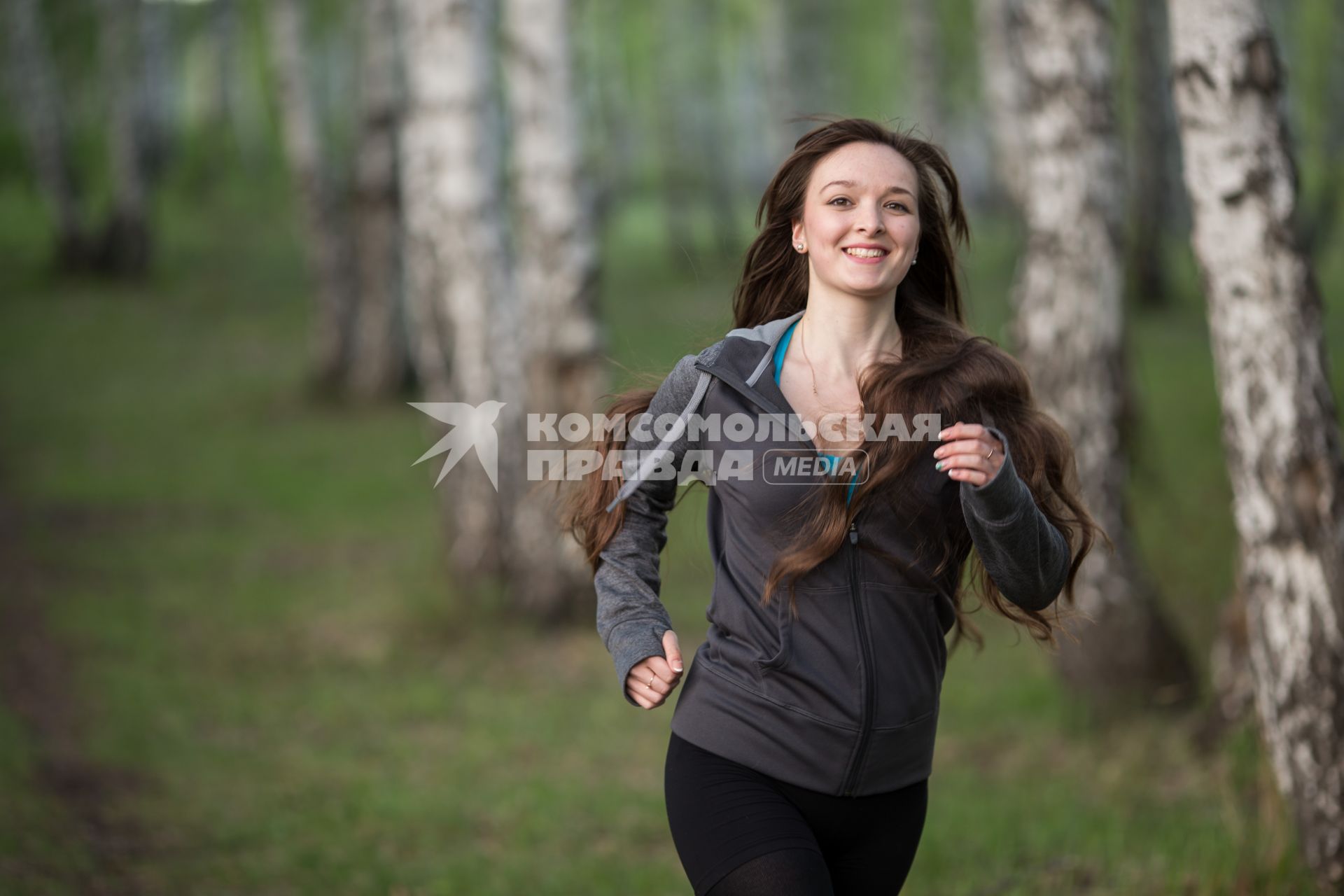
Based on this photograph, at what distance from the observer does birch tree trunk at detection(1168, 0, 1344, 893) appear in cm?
406

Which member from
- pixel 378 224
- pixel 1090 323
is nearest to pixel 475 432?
pixel 1090 323

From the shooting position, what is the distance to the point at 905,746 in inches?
107

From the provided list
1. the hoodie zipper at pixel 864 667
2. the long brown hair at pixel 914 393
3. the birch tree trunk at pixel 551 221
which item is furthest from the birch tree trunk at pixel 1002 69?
the hoodie zipper at pixel 864 667

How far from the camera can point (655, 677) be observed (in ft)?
8.81

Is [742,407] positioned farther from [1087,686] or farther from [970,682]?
[970,682]

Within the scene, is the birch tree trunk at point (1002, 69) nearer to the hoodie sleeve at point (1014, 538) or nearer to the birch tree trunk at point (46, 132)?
the hoodie sleeve at point (1014, 538)

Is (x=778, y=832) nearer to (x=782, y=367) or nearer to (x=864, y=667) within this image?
(x=864, y=667)

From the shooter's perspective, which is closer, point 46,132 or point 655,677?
point 655,677

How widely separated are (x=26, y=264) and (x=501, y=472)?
707 inches

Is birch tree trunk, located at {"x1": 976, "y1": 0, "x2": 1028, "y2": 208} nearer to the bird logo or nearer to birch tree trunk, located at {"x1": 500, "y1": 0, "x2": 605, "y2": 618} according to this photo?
birch tree trunk, located at {"x1": 500, "y1": 0, "x2": 605, "y2": 618}

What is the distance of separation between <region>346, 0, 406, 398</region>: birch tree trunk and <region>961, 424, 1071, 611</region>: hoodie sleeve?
1390 cm

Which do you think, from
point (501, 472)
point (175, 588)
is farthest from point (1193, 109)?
point (175, 588)

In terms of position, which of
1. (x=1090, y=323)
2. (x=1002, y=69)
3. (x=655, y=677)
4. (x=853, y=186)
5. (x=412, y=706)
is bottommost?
(x=412, y=706)

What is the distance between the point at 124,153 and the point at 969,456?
22.1 metres
